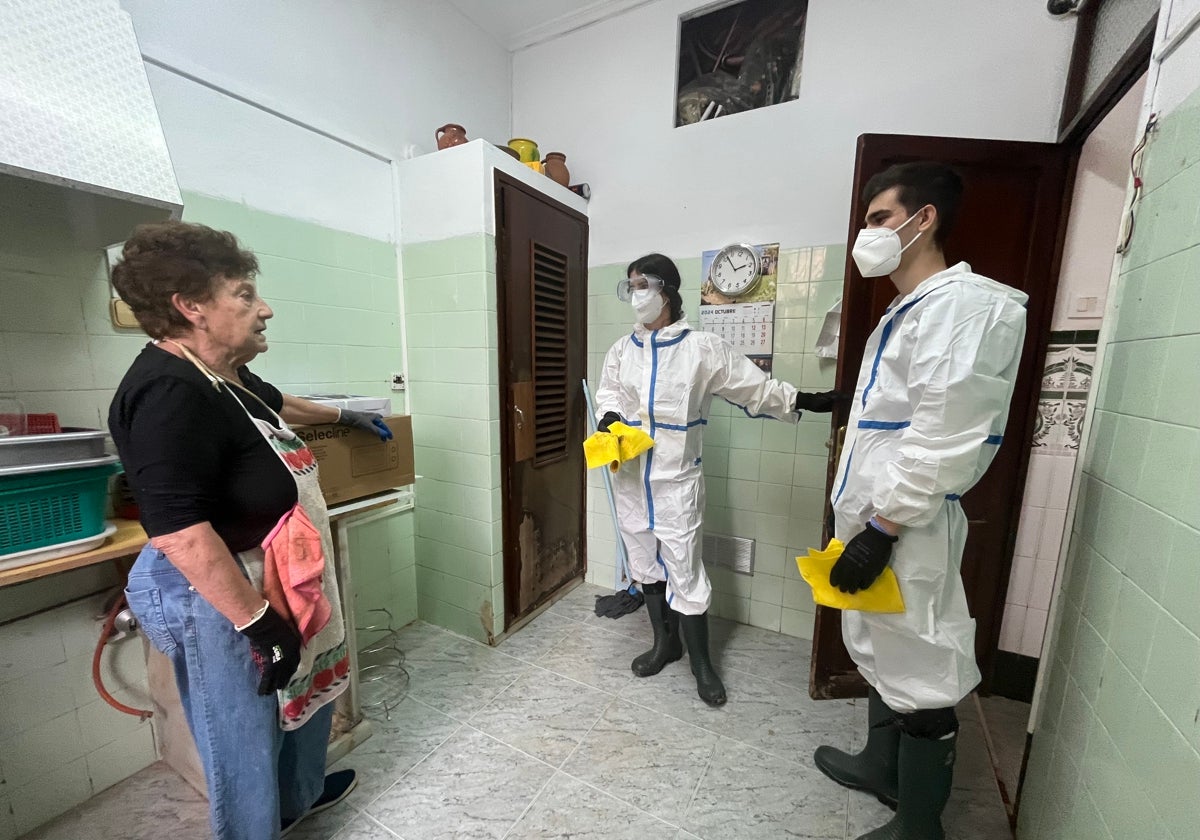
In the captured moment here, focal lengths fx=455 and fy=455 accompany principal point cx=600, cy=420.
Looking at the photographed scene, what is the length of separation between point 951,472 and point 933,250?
553mm

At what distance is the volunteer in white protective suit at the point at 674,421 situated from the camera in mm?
1599

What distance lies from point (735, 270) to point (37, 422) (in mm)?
2192

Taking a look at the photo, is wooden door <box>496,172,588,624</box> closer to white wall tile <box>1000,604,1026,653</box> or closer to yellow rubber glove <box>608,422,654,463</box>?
yellow rubber glove <box>608,422,654,463</box>

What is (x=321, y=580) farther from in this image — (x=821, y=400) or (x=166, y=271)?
(x=821, y=400)

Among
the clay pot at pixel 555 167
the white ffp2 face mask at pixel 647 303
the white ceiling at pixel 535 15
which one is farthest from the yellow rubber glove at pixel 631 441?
the white ceiling at pixel 535 15

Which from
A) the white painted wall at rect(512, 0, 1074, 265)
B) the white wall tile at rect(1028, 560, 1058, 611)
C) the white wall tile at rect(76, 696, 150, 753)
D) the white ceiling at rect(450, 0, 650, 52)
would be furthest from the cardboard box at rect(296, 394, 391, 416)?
the white wall tile at rect(1028, 560, 1058, 611)

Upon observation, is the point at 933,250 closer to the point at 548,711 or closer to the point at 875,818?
the point at 875,818

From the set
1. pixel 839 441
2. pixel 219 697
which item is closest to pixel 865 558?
pixel 839 441

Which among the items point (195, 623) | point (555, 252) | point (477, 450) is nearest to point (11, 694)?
point (195, 623)

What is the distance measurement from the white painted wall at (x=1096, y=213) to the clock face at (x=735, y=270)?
96 cm

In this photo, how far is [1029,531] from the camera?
63.3 inches

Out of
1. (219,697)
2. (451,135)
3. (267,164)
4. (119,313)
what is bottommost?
(219,697)

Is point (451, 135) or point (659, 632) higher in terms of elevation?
point (451, 135)

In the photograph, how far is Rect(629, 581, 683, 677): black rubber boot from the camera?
178 cm
